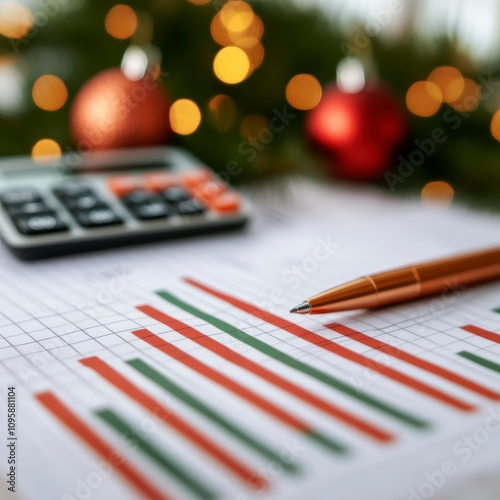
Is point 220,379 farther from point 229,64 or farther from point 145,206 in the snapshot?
point 229,64

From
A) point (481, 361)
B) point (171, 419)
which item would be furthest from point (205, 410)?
point (481, 361)

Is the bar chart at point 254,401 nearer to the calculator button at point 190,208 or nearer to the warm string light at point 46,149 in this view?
the calculator button at point 190,208

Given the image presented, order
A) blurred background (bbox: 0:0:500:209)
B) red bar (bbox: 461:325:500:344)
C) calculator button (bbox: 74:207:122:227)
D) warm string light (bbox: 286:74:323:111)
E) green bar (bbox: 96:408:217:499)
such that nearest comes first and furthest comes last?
green bar (bbox: 96:408:217:499) → red bar (bbox: 461:325:500:344) → calculator button (bbox: 74:207:122:227) → blurred background (bbox: 0:0:500:209) → warm string light (bbox: 286:74:323:111)

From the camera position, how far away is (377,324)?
34cm

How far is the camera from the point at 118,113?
0.52 m

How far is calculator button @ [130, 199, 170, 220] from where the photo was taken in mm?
442

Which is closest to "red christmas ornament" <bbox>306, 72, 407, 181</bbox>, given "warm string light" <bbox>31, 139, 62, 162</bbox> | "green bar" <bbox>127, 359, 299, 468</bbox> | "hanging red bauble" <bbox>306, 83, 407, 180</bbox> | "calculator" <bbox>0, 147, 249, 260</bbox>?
"hanging red bauble" <bbox>306, 83, 407, 180</bbox>

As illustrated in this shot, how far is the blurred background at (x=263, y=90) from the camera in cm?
54

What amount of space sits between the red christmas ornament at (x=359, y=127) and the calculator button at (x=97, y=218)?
0.21m

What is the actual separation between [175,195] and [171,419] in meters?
0.24

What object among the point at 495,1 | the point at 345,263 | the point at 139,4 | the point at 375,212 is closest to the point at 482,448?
the point at 345,263

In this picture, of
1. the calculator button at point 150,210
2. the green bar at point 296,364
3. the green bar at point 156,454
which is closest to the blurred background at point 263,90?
the calculator button at point 150,210

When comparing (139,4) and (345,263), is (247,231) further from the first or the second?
(139,4)

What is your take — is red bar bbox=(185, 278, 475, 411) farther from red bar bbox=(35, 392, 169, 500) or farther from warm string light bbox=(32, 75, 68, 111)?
warm string light bbox=(32, 75, 68, 111)
